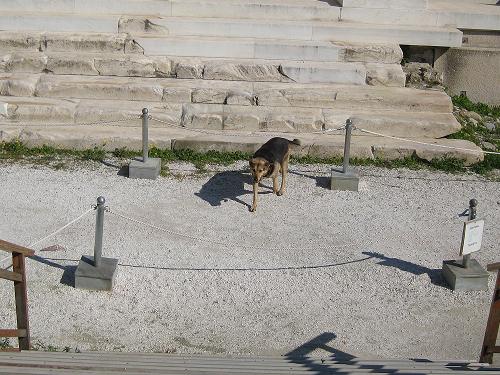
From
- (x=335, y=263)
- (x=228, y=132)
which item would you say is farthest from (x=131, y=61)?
(x=335, y=263)

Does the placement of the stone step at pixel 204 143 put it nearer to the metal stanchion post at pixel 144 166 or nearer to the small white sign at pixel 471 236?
the metal stanchion post at pixel 144 166

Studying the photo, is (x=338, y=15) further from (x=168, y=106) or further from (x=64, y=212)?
(x=64, y=212)

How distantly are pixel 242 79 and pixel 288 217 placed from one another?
3.82m

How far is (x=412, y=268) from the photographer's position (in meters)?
8.73

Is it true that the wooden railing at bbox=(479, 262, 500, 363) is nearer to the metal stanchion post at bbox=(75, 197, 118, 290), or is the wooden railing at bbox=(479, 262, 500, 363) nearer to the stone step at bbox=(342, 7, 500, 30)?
the metal stanchion post at bbox=(75, 197, 118, 290)

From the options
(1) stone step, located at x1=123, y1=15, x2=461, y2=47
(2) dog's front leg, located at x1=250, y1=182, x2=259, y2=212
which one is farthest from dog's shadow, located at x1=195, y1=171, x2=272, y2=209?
(1) stone step, located at x1=123, y1=15, x2=461, y2=47

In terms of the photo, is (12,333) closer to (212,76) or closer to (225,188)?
(225,188)

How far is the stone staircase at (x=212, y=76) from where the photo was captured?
1195 centimetres

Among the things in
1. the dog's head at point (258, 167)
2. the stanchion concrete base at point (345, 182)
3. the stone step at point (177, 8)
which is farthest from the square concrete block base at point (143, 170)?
the stone step at point (177, 8)

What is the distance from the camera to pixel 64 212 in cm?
968

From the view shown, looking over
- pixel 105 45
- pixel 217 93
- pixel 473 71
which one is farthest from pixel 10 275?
pixel 473 71

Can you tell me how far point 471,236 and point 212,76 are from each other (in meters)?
6.18

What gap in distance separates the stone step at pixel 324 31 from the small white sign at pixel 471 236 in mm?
6586

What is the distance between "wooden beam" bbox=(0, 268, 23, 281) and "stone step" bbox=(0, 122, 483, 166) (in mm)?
5424
